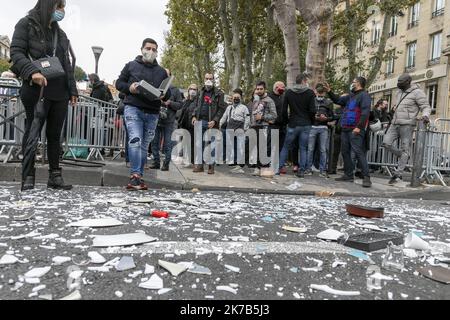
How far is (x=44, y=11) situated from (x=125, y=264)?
12.1 ft

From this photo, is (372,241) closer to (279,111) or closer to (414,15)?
(279,111)

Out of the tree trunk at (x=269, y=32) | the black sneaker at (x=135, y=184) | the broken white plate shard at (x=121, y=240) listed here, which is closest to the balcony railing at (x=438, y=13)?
the tree trunk at (x=269, y=32)

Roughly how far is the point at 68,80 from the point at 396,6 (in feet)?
56.3

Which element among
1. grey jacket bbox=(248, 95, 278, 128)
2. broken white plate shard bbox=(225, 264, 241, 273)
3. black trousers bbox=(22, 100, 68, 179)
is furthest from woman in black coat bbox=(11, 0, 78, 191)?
grey jacket bbox=(248, 95, 278, 128)

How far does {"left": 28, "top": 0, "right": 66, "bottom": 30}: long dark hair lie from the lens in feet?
16.6

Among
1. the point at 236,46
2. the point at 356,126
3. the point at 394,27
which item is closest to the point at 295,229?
the point at 356,126

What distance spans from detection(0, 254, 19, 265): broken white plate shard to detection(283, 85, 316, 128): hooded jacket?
21.5 ft

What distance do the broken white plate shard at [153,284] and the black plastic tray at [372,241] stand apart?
158 centimetres

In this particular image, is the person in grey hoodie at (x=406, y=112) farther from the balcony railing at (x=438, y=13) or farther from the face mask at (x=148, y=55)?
the balcony railing at (x=438, y=13)

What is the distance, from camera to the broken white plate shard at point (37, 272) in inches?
92.0

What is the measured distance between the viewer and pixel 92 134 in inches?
349

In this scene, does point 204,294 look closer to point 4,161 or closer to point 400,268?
point 400,268

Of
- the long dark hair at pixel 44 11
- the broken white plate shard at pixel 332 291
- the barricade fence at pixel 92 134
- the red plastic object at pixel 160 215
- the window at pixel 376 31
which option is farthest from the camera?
the window at pixel 376 31
